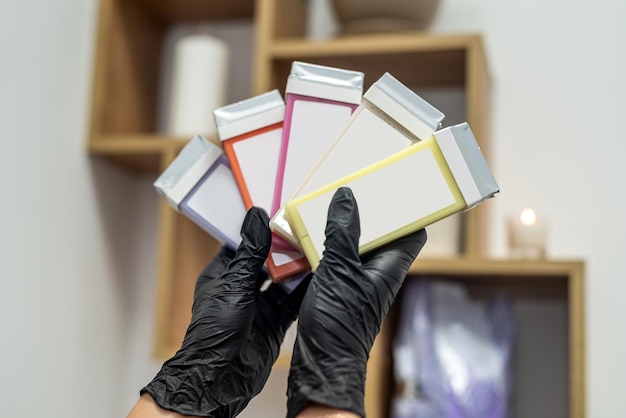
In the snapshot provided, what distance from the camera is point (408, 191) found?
74 cm

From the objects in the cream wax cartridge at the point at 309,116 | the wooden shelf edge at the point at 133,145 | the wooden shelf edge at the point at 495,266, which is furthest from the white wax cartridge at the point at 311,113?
the wooden shelf edge at the point at 133,145

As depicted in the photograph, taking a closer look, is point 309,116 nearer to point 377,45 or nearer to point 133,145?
point 377,45

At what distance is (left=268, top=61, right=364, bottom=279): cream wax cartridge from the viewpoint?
0.82m

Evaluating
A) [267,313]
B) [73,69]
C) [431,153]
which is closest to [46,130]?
[73,69]

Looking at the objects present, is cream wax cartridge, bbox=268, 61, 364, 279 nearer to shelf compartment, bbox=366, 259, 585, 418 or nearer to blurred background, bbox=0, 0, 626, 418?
shelf compartment, bbox=366, 259, 585, 418

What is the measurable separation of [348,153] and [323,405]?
0.84 ft

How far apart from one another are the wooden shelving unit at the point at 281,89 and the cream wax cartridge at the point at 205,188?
461 millimetres

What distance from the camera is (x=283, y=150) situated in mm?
828

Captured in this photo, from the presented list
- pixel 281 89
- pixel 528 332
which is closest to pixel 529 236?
pixel 528 332

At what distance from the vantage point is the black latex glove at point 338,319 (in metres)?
0.71

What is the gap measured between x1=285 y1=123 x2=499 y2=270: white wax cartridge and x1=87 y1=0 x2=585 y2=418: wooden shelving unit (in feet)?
1.65

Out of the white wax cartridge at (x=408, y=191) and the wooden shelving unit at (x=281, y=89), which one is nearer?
the white wax cartridge at (x=408, y=191)

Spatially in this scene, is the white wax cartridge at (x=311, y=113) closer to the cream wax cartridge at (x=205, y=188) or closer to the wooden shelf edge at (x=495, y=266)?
the cream wax cartridge at (x=205, y=188)

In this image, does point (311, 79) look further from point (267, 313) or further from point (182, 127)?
point (182, 127)
